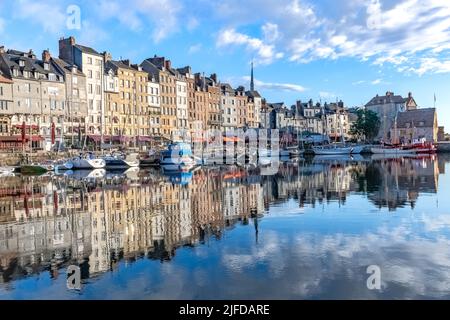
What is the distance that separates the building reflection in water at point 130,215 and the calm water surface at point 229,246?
63mm

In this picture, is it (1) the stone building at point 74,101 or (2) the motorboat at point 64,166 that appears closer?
(2) the motorboat at point 64,166

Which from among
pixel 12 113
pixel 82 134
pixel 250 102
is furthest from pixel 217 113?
pixel 12 113

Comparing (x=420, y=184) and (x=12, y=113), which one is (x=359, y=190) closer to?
(x=420, y=184)

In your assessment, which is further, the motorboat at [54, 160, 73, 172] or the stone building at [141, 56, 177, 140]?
the stone building at [141, 56, 177, 140]

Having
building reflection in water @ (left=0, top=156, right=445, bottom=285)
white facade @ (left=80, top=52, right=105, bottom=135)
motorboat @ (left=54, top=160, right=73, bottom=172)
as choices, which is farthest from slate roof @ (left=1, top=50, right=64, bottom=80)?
building reflection in water @ (left=0, top=156, right=445, bottom=285)

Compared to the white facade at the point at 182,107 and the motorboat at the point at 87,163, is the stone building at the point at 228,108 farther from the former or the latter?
the motorboat at the point at 87,163

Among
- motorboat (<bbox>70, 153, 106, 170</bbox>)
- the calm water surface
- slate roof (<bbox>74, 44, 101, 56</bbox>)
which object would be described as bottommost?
the calm water surface

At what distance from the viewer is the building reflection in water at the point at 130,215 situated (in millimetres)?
13820

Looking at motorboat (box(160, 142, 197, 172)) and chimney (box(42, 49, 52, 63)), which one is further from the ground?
chimney (box(42, 49, 52, 63))

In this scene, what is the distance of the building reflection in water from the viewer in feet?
45.3

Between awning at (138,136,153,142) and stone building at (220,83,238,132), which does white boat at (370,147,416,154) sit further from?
awning at (138,136,153,142)

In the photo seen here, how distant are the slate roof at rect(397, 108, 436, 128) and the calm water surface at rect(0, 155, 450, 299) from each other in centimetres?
10901

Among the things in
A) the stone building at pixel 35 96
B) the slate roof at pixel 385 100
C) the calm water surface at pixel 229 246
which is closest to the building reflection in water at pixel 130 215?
the calm water surface at pixel 229 246

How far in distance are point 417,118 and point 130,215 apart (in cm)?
12435
